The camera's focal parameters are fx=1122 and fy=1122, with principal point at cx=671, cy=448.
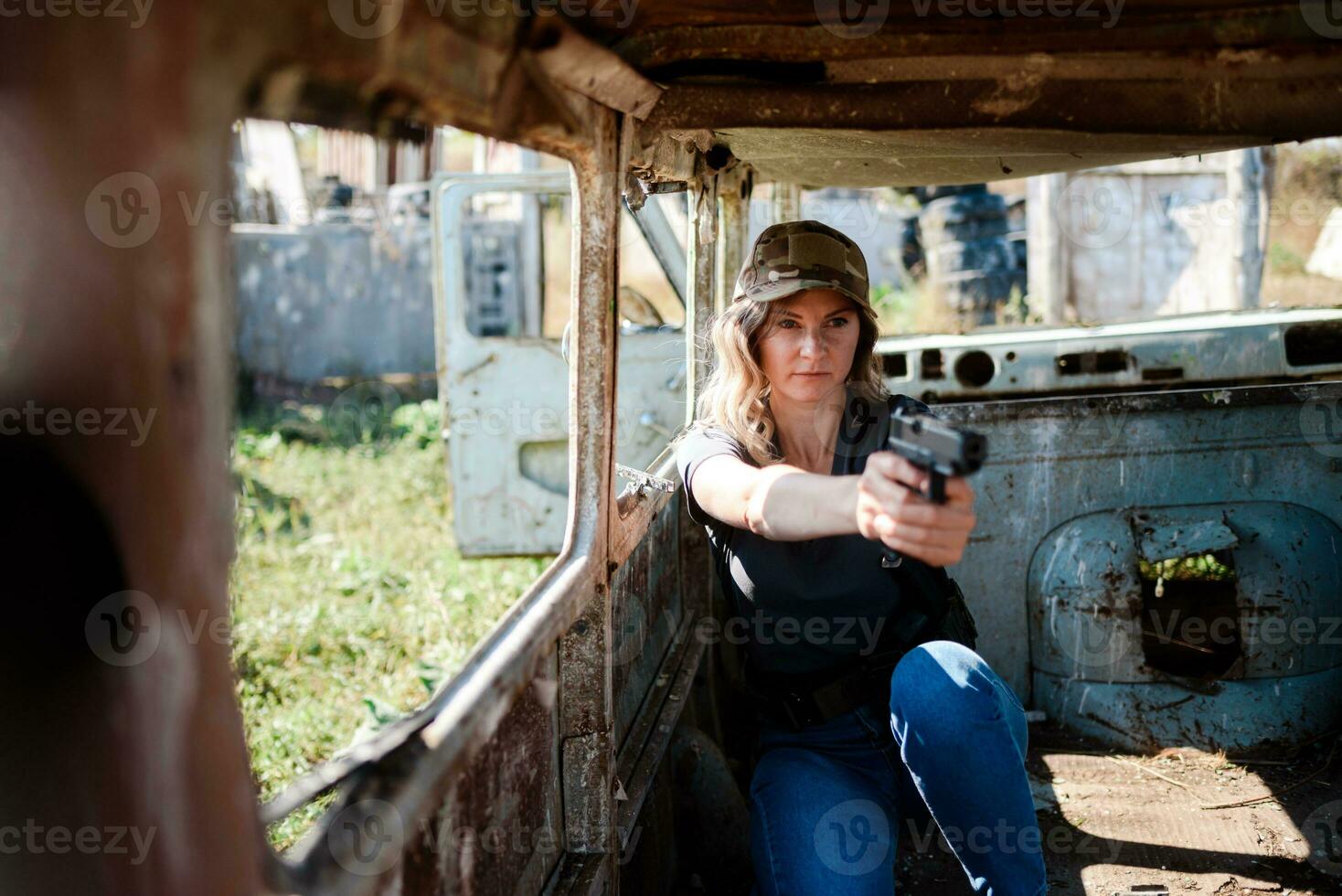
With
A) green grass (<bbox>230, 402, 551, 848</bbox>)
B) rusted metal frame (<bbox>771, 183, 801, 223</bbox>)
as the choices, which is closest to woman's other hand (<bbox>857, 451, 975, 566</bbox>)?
green grass (<bbox>230, 402, 551, 848</bbox>)

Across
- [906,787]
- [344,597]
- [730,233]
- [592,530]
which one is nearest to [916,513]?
[592,530]

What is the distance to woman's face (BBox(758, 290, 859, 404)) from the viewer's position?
2.32 m

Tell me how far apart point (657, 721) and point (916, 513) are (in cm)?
131

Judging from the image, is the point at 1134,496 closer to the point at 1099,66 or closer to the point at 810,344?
the point at 810,344

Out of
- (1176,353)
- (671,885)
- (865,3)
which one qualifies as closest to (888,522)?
(865,3)

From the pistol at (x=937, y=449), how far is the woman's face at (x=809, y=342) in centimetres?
67

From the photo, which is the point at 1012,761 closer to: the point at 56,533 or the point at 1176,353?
the point at 56,533

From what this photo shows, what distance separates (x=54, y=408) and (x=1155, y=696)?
10.8 feet

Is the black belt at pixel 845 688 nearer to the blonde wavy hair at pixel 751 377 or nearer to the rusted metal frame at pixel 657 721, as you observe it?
the rusted metal frame at pixel 657 721

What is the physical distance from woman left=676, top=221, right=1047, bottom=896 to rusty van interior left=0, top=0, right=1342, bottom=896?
0.79 feet

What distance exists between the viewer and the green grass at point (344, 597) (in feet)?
15.1

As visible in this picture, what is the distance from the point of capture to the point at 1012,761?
208cm

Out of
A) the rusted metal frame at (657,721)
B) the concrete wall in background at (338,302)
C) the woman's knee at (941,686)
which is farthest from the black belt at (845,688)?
the concrete wall in background at (338,302)

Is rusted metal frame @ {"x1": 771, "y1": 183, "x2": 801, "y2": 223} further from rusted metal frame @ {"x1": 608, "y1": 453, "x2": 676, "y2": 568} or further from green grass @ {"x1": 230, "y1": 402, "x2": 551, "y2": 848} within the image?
green grass @ {"x1": 230, "y1": 402, "x2": 551, "y2": 848}
